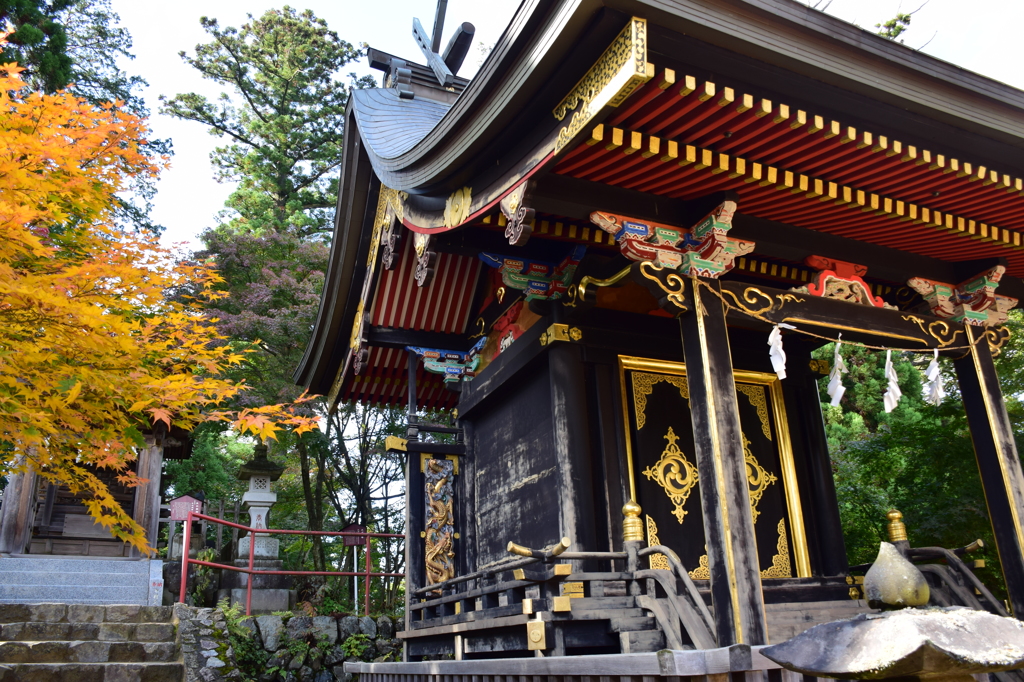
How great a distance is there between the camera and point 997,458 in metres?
5.76

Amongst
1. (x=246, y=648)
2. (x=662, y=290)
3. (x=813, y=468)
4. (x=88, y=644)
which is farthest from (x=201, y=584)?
(x=662, y=290)

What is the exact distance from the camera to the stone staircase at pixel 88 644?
662cm

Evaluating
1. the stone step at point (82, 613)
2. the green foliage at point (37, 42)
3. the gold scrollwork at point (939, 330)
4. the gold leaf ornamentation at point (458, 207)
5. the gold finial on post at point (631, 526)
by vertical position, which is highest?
the green foliage at point (37, 42)

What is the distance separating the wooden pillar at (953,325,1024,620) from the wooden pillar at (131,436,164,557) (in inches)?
451

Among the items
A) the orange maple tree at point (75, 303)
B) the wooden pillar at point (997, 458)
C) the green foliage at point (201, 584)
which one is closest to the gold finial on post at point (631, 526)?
→ the orange maple tree at point (75, 303)

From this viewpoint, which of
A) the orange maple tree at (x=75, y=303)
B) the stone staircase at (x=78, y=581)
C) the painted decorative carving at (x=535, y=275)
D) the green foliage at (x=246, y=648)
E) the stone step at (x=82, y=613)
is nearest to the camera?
the orange maple tree at (x=75, y=303)

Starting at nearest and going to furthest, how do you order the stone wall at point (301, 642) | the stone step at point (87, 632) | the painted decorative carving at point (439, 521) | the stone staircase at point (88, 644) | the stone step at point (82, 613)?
the stone staircase at point (88, 644) → the stone step at point (87, 632) → the stone step at point (82, 613) → the painted decorative carving at point (439, 521) → the stone wall at point (301, 642)

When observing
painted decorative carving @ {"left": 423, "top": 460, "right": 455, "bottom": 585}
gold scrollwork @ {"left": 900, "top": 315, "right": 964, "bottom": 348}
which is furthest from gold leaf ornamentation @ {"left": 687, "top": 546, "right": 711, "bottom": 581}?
painted decorative carving @ {"left": 423, "top": 460, "right": 455, "bottom": 585}

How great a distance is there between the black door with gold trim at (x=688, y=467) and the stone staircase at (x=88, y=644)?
195 inches

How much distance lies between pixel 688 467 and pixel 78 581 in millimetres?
8612

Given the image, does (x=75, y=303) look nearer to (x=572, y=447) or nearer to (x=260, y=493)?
(x=572, y=447)

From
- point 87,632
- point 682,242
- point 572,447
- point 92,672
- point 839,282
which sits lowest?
point 92,672

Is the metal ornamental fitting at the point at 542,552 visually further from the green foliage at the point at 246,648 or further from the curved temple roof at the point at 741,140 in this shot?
the green foliage at the point at 246,648

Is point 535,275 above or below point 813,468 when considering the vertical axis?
above
